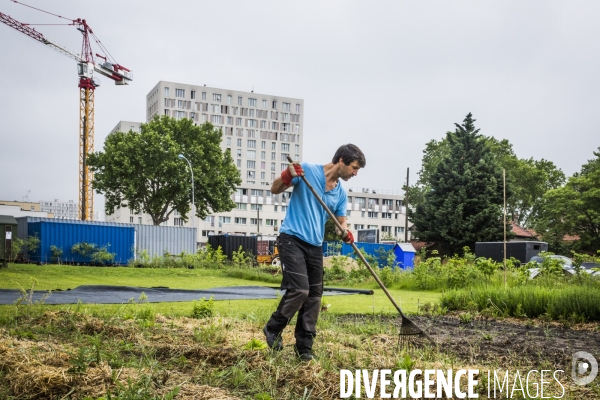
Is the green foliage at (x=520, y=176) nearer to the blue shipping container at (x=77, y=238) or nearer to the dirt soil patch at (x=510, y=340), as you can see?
the blue shipping container at (x=77, y=238)

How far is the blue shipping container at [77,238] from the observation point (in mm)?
27047

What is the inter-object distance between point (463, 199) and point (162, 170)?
2164 centimetres

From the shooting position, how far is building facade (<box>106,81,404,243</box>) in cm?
10112

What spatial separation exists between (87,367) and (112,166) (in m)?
42.4

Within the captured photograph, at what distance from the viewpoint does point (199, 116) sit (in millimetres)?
115938

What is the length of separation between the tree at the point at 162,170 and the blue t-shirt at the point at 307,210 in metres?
40.6

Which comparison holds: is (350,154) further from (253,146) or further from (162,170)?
(253,146)

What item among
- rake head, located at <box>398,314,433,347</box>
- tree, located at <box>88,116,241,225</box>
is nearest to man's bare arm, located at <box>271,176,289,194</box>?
rake head, located at <box>398,314,433,347</box>

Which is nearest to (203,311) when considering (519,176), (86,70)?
(519,176)

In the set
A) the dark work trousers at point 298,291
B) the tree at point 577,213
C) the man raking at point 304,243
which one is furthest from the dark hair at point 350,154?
the tree at point 577,213

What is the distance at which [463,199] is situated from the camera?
121ft

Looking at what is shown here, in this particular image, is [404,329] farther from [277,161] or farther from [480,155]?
[277,161]

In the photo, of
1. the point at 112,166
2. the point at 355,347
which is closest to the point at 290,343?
the point at 355,347

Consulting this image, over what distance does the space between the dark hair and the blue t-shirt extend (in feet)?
0.74
